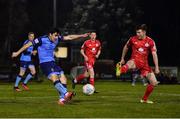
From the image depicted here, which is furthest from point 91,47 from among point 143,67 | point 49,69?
point 49,69

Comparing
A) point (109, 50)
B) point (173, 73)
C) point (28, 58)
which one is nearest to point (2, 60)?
point (109, 50)

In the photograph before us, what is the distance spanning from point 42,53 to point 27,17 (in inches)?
2769

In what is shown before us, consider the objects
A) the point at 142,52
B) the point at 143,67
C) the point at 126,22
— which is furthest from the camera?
the point at 126,22

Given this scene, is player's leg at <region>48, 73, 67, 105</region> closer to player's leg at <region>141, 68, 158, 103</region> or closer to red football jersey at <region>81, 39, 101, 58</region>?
player's leg at <region>141, 68, 158, 103</region>

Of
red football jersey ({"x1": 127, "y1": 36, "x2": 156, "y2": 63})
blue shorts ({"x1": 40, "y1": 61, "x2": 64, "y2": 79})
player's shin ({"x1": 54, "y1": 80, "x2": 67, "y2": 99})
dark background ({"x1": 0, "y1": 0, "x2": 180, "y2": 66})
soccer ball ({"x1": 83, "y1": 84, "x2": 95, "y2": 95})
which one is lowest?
soccer ball ({"x1": 83, "y1": 84, "x2": 95, "y2": 95})

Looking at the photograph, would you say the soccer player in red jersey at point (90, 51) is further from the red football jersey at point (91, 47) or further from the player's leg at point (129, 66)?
the player's leg at point (129, 66)

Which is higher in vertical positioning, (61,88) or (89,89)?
(61,88)

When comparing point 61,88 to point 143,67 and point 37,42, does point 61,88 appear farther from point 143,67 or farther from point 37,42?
point 143,67

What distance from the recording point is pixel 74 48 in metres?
65.9

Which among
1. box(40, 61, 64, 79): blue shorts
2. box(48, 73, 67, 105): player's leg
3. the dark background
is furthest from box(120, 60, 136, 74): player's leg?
the dark background

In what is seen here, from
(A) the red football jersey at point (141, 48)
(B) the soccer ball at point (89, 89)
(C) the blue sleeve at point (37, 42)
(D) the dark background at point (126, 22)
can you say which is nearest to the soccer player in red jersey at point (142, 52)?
(A) the red football jersey at point (141, 48)

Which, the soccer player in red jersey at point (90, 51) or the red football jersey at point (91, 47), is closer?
the soccer player in red jersey at point (90, 51)

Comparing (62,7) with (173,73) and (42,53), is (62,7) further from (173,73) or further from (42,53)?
(42,53)

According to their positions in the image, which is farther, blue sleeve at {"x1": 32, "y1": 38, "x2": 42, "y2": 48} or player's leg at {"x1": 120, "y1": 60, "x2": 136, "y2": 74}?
player's leg at {"x1": 120, "y1": 60, "x2": 136, "y2": 74}
